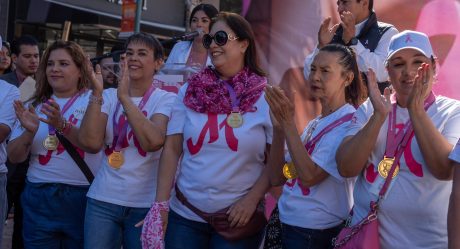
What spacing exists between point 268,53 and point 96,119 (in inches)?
65.5

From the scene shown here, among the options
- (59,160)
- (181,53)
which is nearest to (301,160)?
(59,160)

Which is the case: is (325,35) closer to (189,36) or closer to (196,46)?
(189,36)

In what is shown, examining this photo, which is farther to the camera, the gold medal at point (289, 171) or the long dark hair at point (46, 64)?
the long dark hair at point (46, 64)

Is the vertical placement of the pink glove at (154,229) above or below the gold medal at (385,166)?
below

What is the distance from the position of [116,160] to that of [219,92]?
0.87 meters

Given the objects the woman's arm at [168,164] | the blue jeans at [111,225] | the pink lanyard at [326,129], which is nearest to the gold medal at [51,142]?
the blue jeans at [111,225]

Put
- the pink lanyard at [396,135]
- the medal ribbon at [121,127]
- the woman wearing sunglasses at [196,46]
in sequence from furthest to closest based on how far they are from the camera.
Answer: the woman wearing sunglasses at [196,46]
the medal ribbon at [121,127]
the pink lanyard at [396,135]

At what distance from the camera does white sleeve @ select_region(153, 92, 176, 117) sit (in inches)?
160

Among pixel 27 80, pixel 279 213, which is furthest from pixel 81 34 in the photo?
pixel 279 213

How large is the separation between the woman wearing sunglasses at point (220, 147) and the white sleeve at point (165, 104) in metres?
0.30

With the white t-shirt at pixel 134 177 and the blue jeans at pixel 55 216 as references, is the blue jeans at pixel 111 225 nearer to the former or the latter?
the white t-shirt at pixel 134 177

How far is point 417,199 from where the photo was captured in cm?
288

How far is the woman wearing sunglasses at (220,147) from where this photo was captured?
3.57m

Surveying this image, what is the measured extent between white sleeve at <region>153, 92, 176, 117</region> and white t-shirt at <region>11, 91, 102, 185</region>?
2.18 feet
